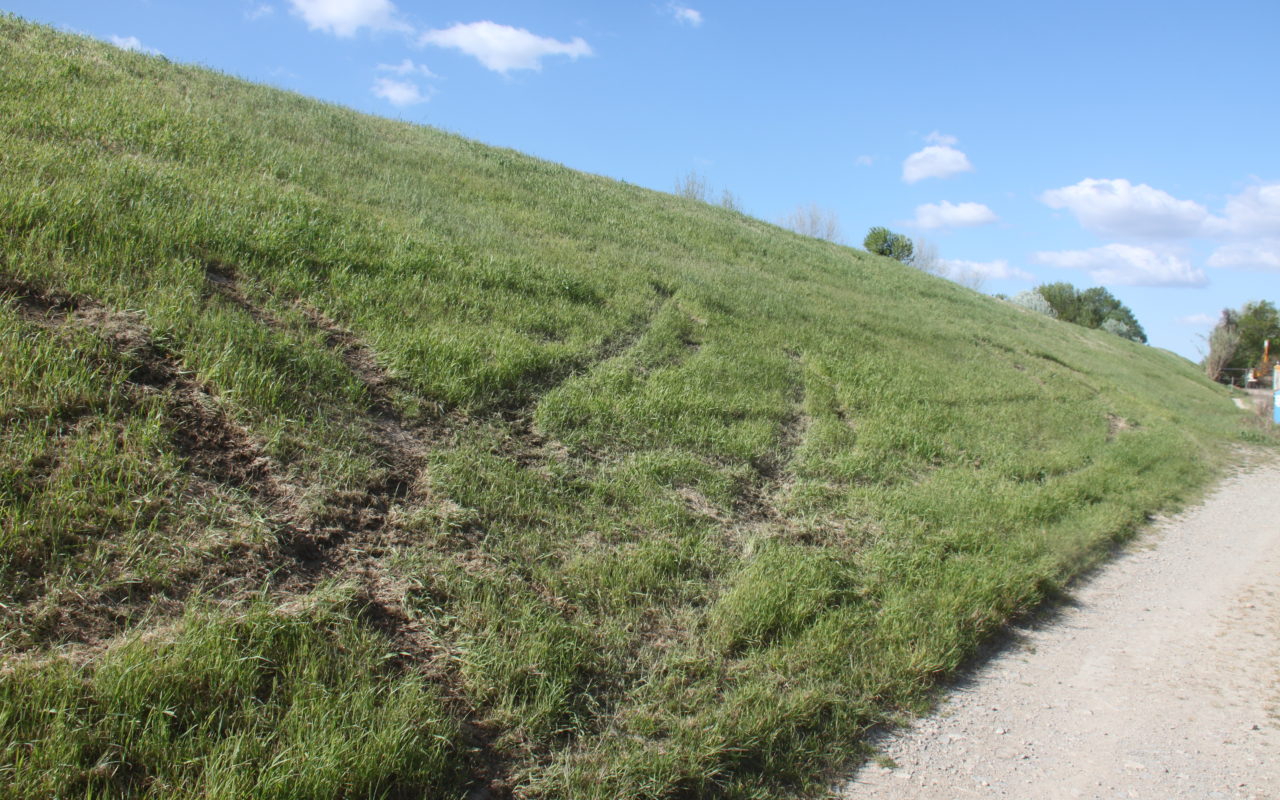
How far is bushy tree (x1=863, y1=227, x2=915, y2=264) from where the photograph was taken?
1603 inches

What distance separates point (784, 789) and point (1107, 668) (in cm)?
253

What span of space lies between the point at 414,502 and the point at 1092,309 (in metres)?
78.8

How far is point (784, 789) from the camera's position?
125 inches

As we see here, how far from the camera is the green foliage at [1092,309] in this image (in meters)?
62.8

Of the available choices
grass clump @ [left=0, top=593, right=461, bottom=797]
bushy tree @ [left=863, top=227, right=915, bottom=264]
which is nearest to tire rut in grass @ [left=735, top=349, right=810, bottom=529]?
grass clump @ [left=0, top=593, right=461, bottom=797]

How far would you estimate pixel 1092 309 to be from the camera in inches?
2756

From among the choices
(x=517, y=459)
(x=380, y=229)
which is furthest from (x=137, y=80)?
(x=517, y=459)

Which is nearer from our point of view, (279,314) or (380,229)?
(279,314)

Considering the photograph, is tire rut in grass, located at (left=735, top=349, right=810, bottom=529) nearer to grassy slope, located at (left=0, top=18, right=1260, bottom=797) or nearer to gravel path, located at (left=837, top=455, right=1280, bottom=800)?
grassy slope, located at (left=0, top=18, right=1260, bottom=797)

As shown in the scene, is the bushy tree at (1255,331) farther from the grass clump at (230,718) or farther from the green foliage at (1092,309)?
the grass clump at (230,718)

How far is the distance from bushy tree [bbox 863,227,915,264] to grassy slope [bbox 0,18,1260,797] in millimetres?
33129

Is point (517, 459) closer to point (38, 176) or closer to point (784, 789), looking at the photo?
point (784, 789)

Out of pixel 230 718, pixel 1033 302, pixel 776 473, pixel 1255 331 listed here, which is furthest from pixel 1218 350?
pixel 230 718

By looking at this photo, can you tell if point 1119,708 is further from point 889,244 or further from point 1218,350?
point 1218,350
